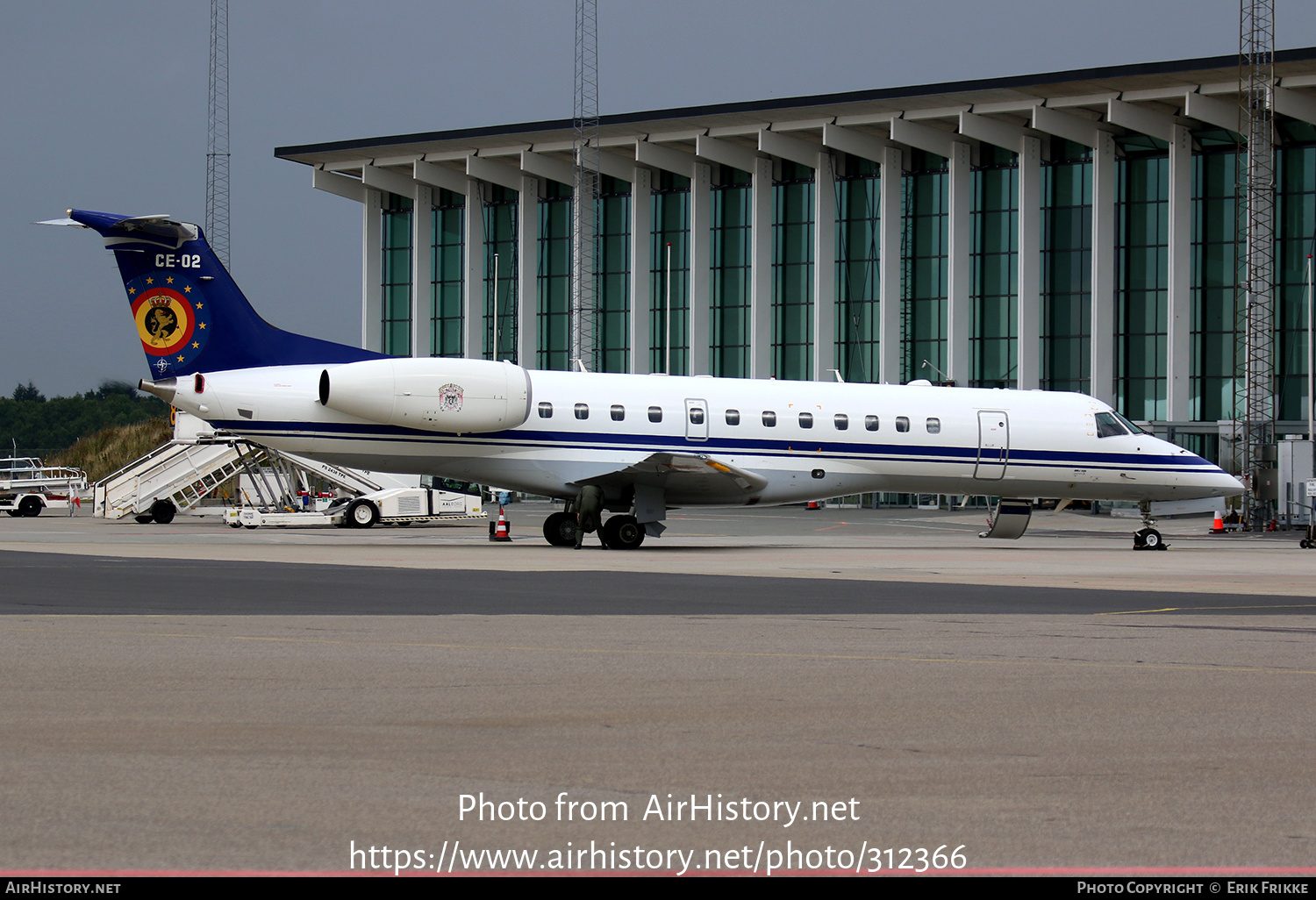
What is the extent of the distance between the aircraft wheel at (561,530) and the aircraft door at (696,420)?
106 inches

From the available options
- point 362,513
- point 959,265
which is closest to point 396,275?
point 959,265

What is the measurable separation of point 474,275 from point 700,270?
42.2 ft

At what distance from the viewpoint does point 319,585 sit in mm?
14867

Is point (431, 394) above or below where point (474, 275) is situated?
below

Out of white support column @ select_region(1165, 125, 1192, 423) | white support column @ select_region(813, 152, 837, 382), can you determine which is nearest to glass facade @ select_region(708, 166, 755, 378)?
white support column @ select_region(813, 152, 837, 382)

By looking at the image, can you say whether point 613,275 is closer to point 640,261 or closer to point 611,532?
point 640,261

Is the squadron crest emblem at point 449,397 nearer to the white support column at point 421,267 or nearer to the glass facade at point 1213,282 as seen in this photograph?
the glass facade at point 1213,282

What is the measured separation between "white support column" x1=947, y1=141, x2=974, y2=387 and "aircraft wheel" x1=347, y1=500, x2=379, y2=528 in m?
29.6

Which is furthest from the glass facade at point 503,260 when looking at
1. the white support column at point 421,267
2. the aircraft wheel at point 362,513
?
the aircraft wheel at point 362,513

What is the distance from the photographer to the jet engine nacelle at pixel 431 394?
24391mm

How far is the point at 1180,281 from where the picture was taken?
55719 mm

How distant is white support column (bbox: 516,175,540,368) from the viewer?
230ft

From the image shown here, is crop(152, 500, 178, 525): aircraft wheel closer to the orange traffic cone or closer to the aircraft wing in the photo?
the orange traffic cone

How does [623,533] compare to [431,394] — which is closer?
[431,394]
